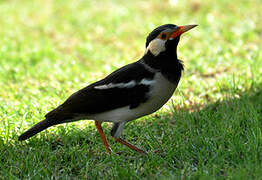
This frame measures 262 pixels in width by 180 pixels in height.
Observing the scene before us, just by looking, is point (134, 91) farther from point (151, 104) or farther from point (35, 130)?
point (35, 130)

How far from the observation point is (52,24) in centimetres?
1088

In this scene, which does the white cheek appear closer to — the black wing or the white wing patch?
the black wing

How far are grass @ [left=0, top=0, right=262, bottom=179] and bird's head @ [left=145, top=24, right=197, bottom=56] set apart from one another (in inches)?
35.9

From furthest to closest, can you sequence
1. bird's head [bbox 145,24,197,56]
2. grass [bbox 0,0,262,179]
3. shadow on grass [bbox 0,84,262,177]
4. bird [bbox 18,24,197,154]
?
bird's head [bbox 145,24,197,56] < bird [bbox 18,24,197,154] < grass [bbox 0,0,262,179] < shadow on grass [bbox 0,84,262,177]

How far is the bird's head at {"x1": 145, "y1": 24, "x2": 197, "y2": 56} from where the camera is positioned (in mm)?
4512

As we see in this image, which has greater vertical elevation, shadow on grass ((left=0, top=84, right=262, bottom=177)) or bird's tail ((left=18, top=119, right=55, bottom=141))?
bird's tail ((left=18, top=119, right=55, bottom=141))

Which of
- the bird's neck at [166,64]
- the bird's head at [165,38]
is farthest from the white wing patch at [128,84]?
the bird's head at [165,38]

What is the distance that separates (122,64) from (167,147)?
12.7 feet

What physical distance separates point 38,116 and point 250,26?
5.73 metres

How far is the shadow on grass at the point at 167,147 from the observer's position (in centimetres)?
414

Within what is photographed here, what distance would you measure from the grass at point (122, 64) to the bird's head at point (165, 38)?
35.9 inches

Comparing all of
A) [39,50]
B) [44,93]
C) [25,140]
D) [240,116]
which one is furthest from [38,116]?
[39,50]

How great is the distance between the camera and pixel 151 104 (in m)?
4.39

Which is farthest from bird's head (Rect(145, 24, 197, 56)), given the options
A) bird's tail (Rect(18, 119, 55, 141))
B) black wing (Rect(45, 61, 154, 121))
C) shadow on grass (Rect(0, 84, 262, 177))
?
bird's tail (Rect(18, 119, 55, 141))
